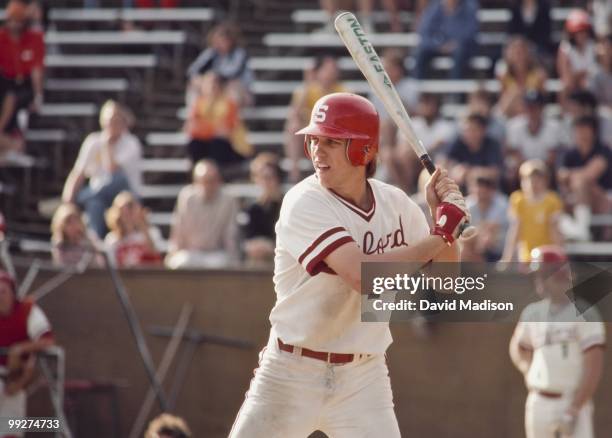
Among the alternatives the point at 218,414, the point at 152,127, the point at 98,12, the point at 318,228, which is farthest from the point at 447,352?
the point at 98,12

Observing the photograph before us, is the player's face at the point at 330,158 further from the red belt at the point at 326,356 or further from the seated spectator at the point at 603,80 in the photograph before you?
the seated spectator at the point at 603,80

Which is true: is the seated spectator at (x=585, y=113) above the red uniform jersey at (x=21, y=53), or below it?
below

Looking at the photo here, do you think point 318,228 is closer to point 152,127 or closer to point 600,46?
point 600,46

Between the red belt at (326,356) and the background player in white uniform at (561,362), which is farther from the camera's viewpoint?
the background player in white uniform at (561,362)

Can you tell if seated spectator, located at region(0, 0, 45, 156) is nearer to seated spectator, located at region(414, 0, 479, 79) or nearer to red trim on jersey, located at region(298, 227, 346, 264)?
seated spectator, located at region(414, 0, 479, 79)

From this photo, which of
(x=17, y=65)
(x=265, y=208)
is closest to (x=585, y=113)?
(x=265, y=208)

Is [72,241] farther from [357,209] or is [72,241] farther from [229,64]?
[357,209]

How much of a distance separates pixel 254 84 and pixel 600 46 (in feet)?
13.2

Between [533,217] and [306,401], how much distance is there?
5381mm

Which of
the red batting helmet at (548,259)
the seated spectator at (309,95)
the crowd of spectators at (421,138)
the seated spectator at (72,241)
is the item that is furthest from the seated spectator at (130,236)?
the red batting helmet at (548,259)

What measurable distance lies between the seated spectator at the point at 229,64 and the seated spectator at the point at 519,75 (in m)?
2.72

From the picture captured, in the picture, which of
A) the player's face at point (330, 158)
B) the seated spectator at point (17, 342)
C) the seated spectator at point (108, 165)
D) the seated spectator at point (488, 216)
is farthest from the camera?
the seated spectator at point (108, 165)

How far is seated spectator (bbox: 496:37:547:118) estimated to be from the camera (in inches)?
516

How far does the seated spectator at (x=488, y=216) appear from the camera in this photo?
11219 mm
